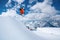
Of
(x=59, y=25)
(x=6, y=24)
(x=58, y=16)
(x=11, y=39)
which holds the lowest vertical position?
(x=11, y=39)

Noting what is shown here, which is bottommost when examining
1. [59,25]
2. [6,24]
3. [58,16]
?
[6,24]

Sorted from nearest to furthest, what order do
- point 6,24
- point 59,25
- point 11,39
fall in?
point 11,39, point 6,24, point 59,25

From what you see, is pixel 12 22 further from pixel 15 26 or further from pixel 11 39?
pixel 11 39

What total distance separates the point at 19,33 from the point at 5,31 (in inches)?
3.3

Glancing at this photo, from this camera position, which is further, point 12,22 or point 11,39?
point 12,22

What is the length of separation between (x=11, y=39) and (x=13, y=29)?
9cm

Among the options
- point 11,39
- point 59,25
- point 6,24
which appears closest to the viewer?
point 11,39

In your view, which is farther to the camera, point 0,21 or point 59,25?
point 59,25

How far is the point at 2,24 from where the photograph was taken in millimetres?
755

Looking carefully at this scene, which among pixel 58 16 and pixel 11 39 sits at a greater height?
pixel 58 16

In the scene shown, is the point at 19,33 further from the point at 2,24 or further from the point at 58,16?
the point at 58,16

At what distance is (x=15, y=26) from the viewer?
0.77 metres

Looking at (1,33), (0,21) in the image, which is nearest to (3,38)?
(1,33)

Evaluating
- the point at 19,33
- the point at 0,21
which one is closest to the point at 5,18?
the point at 0,21
